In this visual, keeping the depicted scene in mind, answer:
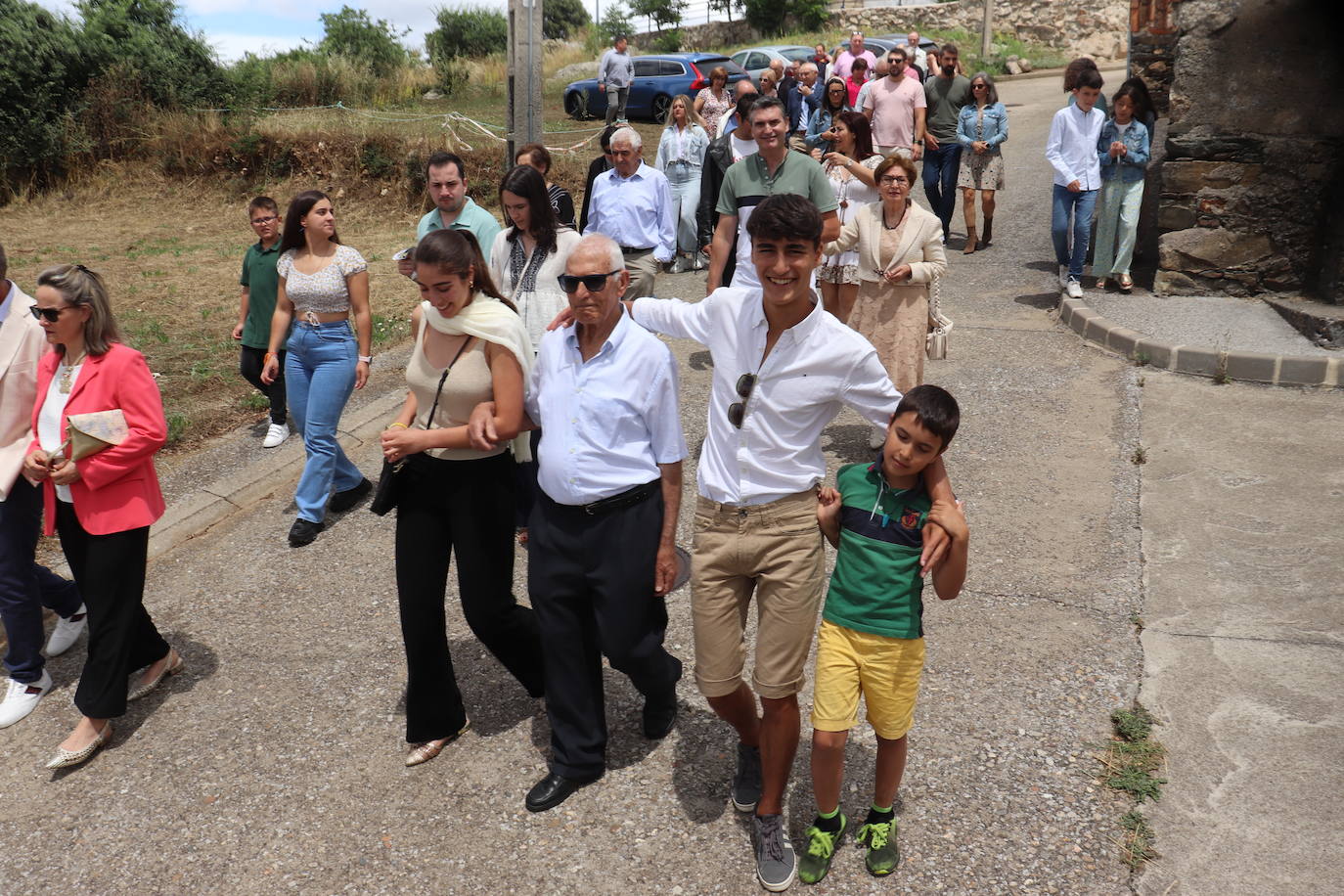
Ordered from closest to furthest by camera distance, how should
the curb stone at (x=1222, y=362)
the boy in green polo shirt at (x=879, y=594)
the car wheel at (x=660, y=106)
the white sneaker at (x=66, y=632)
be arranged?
the boy in green polo shirt at (x=879, y=594)
the white sneaker at (x=66, y=632)
the curb stone at (x=1222, y=362)
the car wheel at (x=660, y=106)

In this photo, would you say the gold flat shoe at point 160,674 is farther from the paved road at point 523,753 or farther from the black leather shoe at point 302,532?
the black leather shoe at point 302,532

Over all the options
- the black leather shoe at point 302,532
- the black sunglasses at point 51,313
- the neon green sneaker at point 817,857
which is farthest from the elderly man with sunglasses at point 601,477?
the black leather shoe at point 302,532

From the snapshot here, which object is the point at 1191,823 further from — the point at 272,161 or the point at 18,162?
the point at 18,162

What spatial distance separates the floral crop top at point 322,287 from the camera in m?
5.85

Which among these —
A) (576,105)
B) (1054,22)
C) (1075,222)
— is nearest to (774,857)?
(1075,222)

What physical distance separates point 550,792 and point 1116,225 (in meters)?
8.02

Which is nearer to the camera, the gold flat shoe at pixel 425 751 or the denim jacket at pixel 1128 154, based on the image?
the gold flat shoe at pixel 425 751

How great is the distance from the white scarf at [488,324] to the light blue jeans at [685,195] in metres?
7.26

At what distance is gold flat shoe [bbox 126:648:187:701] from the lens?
4.54 metres

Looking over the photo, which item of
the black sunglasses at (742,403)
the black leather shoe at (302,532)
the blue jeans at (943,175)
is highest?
the blue jeans at (943,175)

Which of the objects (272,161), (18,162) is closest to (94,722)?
(272,161)

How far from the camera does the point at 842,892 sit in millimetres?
3256

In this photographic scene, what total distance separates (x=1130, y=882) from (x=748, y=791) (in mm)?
1224

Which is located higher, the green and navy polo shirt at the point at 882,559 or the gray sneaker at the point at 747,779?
the green and navy polo shirt at the point at 882,559
